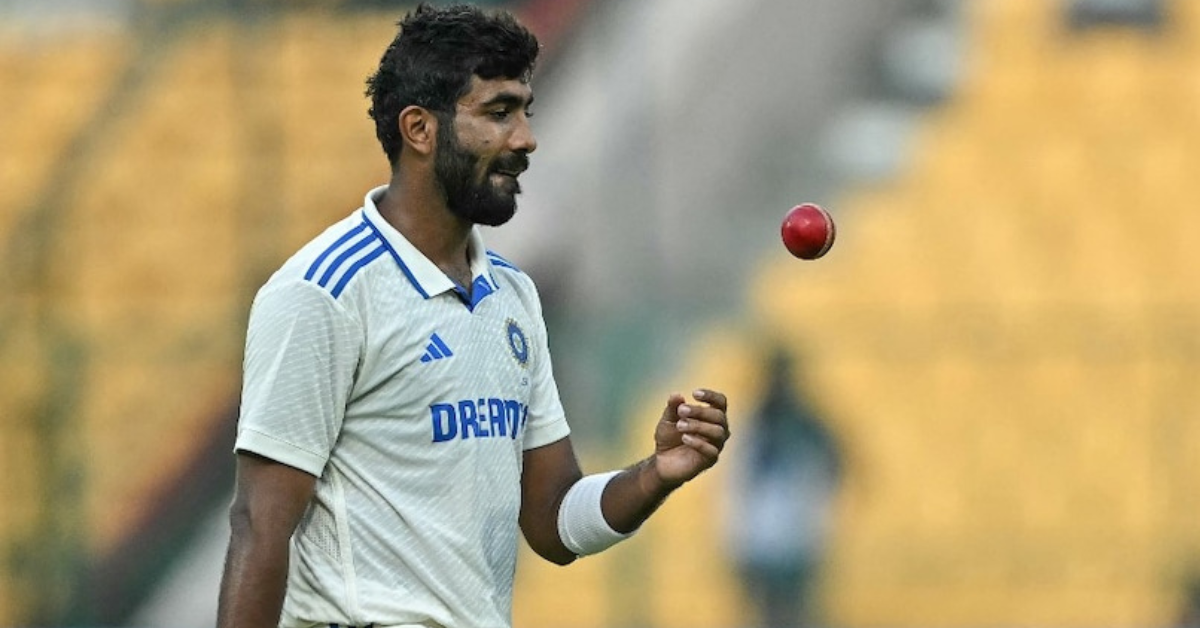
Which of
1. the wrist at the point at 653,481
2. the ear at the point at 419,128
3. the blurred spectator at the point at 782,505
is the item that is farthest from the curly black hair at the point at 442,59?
the blurred spectator at the point at 782,505

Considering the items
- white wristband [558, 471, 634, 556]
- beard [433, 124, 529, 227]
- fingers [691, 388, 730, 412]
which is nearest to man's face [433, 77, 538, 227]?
beard [433, 124, 529, 227]

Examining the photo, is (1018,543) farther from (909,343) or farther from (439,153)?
(439,153)

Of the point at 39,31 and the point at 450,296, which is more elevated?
the point at 39,31

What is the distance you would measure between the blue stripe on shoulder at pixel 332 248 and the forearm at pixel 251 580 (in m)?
0.42

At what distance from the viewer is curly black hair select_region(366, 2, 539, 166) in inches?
152

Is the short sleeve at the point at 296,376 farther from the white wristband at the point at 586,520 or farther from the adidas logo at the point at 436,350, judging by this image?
the white wristband at the point at 586,520

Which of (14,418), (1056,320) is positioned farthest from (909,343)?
(14,418)

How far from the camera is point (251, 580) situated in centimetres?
359

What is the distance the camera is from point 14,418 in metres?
9.08

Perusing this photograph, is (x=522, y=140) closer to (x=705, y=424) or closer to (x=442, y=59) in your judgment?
(x=442, y=59)

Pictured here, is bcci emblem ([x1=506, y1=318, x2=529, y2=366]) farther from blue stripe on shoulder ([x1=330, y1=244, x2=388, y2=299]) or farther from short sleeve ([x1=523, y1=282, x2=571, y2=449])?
blue stripe on shoulder ([x1=330, y1=244, x2=388, y2=299])

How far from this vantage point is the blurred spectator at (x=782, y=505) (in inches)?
346

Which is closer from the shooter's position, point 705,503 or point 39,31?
point 705,503

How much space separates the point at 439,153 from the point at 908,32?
6.22 metres
